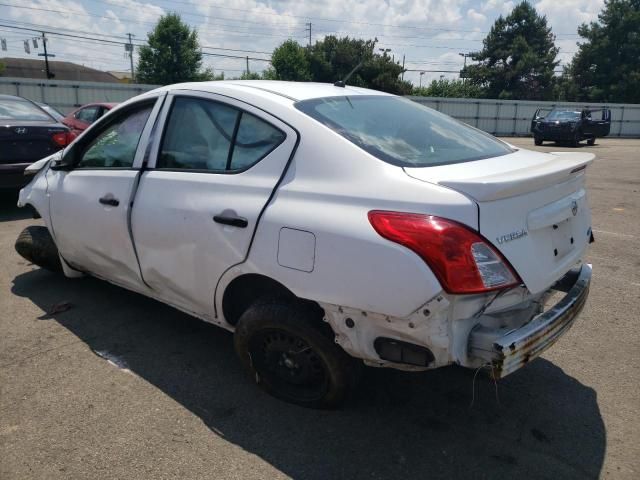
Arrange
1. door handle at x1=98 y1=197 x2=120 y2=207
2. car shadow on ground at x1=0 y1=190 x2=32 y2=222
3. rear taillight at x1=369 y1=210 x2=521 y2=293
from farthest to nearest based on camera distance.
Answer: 1. car shadow on ground at x1=0 y1=190 x2=32 y2=222
2. door handle at x1=98 y1=197 x2=120 y2=207
3. rear taillight at x1=369 y1=210 x2=521 y2=293

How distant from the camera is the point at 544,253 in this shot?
94.7 inches

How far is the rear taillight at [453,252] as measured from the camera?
207cm

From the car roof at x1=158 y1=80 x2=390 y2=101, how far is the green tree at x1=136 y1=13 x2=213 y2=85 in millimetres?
45277

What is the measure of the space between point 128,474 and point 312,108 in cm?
192

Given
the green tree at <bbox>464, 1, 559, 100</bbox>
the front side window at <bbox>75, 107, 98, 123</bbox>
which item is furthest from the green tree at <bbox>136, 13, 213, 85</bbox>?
the front side window at <bbox>75, 107, 98, 123</bbox>

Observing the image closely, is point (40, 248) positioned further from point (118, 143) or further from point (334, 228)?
point (334, 228)

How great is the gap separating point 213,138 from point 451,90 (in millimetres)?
55866

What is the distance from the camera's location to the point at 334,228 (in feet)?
7.51

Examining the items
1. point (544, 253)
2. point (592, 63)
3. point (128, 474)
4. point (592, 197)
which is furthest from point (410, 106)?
point (592, 63)

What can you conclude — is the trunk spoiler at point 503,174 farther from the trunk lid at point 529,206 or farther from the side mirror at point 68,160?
the side mirror at point 68,160

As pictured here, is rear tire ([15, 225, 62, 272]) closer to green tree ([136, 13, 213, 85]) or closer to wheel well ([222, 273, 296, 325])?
wheel well ([222, 273, 296, 325])

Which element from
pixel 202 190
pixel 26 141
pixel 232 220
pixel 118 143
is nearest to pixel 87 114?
pixel 26 141

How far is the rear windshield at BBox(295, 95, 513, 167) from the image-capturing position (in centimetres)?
258

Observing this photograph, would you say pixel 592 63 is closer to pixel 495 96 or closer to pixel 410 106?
pixel 495 96
